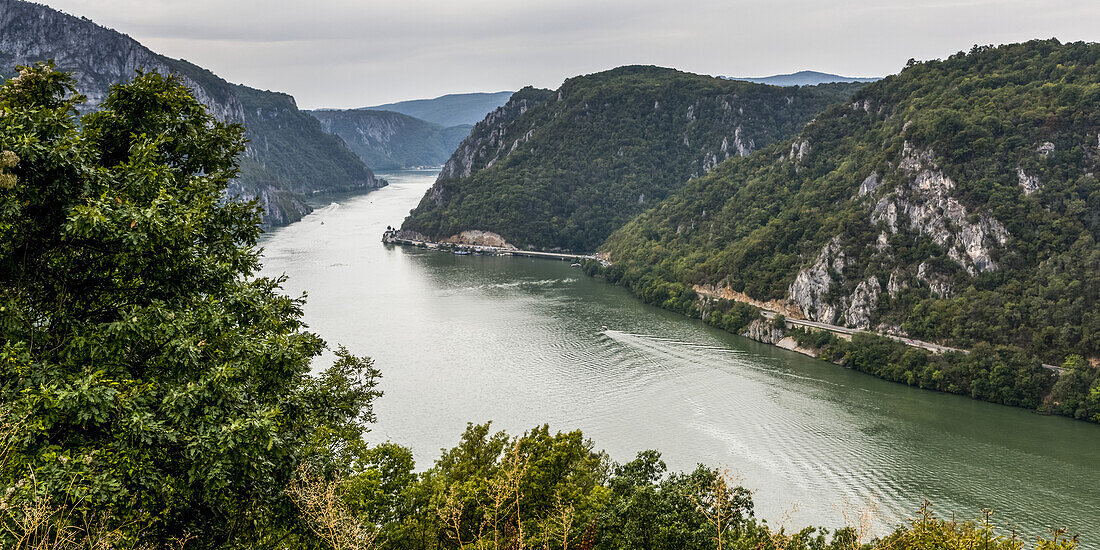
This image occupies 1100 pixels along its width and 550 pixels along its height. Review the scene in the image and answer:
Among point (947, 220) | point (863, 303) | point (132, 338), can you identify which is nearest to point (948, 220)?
point (947, 220)

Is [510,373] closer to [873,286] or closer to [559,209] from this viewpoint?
[873,286]

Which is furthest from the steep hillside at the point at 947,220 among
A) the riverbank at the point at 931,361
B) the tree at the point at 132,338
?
the tree at the point at 132,338

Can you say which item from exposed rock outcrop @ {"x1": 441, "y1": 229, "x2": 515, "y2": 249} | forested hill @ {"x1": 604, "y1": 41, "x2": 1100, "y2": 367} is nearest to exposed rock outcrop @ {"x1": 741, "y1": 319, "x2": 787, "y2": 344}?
forested hill @ {"x1": 604, "y1": 41, "x2": 1100, "y2": 367}

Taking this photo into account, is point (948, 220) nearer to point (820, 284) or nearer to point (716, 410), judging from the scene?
point (820, 284)

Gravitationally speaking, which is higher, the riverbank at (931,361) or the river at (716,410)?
the riverbank at (931,361)

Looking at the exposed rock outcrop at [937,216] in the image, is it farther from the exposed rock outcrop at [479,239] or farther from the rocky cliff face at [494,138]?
the rocky cliff face at [494,138]
